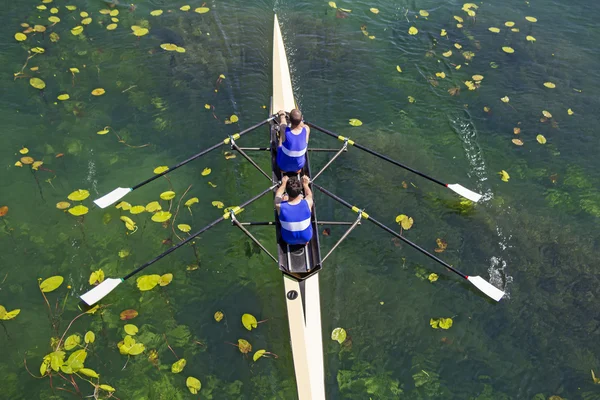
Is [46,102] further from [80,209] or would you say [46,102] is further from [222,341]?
[222,341]

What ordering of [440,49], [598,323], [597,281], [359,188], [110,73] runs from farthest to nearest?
1. [440,49]
2. [110,73]
3. [359,188]
4. [597,281]
5. [598,323]

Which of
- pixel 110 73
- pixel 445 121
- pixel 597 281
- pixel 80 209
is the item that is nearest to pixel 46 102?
pixel 110 73

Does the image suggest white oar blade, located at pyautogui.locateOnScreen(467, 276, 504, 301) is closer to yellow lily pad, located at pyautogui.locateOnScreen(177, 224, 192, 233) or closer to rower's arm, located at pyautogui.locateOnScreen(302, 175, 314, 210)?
rower's arm, located at pyautogui.locateOnScreen(302, 175, 314, 210)

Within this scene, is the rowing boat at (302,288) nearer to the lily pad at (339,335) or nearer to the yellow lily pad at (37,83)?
the lily pad at (339,335)

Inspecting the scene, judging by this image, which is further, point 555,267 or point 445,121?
point 445,121

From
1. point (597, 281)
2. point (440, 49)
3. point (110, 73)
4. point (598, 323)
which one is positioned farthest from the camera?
point (440, 49)

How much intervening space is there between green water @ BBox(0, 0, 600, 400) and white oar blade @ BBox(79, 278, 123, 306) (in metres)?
0.21

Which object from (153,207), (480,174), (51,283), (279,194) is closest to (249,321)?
(279,194)

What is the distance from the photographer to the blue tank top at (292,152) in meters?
6.90

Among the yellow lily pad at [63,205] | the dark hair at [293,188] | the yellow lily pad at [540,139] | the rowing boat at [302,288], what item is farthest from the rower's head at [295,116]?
the yellow lily pad at [540,139]

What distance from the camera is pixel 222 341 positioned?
6.42 meters

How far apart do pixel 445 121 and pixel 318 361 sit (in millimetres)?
6029

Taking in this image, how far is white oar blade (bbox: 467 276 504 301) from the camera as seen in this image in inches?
278

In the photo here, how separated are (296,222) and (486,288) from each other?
319 centimetres
